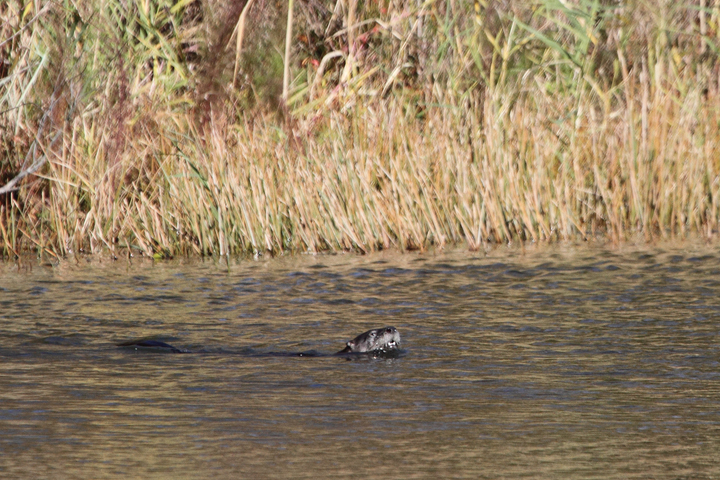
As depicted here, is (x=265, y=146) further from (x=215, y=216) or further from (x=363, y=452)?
(x=363, y=452)

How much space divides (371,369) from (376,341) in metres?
0.28

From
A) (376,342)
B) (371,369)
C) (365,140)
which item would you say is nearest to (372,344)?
(376,342)

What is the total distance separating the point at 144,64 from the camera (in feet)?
30.8

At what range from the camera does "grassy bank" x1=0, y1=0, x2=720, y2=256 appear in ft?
26.5

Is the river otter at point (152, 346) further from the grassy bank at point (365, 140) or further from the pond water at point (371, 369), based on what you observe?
the grassy bank at point (365, 140)

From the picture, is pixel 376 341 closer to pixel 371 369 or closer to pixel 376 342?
pixel 376 342

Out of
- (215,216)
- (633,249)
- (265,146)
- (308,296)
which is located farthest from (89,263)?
(633,249)

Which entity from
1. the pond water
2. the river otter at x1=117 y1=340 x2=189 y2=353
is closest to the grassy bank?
the pond water

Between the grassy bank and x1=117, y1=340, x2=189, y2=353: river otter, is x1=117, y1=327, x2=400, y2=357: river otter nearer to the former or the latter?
x1=117, y1=340, x2=189, y2=353: river otter

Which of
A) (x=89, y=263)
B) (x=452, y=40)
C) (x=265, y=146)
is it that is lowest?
(x=89, y=263)

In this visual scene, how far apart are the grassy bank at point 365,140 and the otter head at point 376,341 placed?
285 cm

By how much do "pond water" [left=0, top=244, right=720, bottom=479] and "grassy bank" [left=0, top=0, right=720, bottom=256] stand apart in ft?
1.46

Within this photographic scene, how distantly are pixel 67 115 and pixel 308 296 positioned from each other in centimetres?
273

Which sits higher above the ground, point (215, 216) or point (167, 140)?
Result: point (167, 140)
